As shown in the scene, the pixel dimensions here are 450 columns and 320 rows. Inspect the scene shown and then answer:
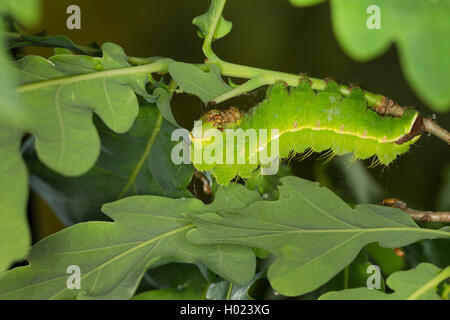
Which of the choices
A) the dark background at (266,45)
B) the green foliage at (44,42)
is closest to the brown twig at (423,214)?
the green foliage at (44,42)

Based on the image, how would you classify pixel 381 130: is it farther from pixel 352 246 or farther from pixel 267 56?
pixel 267 56

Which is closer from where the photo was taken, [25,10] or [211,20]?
[25,10]

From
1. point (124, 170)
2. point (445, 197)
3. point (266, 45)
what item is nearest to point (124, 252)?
point (124, 170)

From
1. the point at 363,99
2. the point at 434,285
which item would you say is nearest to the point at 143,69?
the point at 363,99

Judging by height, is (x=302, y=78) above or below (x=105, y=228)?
above

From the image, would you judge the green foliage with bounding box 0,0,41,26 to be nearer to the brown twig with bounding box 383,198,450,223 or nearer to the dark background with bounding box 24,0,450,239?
the brown twig with bounding box 383,198,450,223

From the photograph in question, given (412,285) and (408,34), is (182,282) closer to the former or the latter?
(412,285)

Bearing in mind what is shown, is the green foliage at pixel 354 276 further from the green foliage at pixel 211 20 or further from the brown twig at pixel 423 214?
the green foliage at pixel 211 20
